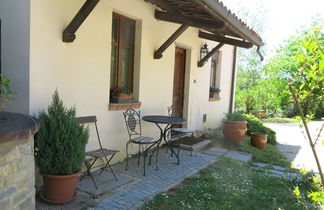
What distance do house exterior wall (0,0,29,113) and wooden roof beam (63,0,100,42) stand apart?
20.0 inches

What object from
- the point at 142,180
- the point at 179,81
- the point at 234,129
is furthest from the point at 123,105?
the point at 234,129

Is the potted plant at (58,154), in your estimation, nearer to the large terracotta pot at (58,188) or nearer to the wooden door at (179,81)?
the large terracotta pot at (58,188)

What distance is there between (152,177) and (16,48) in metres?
2.61

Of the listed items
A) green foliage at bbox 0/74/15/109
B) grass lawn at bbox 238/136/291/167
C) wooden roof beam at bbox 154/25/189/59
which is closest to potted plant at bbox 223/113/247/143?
grass lawn at bbox 238/136/291/167

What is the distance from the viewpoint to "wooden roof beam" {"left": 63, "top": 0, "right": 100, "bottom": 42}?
3.54 m

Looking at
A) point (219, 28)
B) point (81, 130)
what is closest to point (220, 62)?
point (219, 28)

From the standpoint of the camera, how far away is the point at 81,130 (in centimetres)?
328

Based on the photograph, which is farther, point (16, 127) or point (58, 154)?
point (58, 154)

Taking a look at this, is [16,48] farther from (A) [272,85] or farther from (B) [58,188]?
(A) [272,85]

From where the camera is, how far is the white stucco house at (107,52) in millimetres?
3383

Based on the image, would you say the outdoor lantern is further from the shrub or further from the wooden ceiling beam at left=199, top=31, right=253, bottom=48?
the shrub

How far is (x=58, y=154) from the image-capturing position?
10.1 ft

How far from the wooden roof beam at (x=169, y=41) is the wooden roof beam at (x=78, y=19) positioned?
7.05ft

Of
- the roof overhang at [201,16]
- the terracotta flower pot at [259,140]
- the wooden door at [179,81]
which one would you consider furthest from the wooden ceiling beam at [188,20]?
the terracotta flower pot at [259,140]
